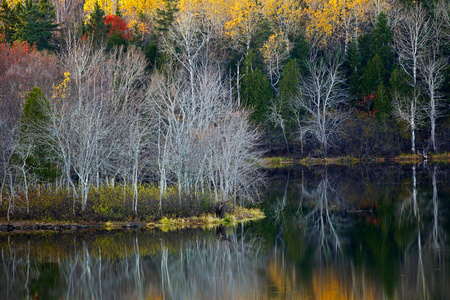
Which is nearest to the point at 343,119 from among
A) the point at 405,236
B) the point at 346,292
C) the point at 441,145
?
the point at 441,145

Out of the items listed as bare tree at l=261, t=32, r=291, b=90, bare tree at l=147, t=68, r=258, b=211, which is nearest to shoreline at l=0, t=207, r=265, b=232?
bare tree at l=147, t=68, r=258, b=211

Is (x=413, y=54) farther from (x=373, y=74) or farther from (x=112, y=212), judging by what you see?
(x=112, y=212)

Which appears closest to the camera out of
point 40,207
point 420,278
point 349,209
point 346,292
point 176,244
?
point 346,292

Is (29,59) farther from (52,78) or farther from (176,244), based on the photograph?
(176,244)

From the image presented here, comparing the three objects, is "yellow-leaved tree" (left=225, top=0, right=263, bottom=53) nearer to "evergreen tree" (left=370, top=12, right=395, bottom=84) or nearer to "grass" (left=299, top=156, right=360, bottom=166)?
"evergreen tree" (left=370, top=12, right=395, bottom=84)

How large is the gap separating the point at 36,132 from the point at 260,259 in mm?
14032

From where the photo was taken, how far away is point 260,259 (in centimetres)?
1966

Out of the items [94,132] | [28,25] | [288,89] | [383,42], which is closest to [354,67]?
[383,42]

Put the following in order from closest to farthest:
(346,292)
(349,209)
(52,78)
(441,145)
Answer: (346,292) < (349,209) < (52,78) < (441,145)

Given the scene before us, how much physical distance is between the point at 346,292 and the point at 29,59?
3574cm

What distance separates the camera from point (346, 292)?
15.1 meters

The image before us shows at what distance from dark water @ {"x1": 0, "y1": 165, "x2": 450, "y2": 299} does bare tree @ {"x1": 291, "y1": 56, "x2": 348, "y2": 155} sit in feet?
88.0

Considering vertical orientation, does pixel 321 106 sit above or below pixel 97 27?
below

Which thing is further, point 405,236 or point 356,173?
point 356,173
